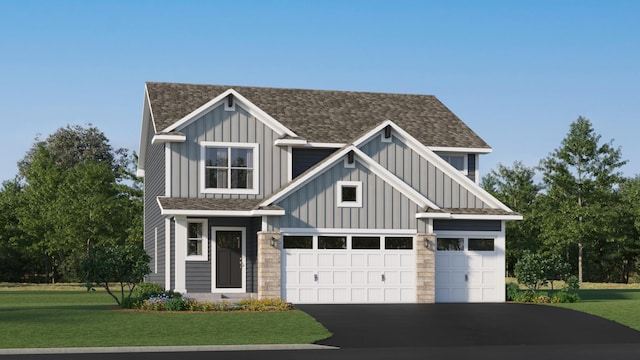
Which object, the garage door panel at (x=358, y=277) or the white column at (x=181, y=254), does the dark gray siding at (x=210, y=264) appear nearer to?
the white column at (x=181, y=254)

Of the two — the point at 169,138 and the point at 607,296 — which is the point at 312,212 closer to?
the point at 169,138

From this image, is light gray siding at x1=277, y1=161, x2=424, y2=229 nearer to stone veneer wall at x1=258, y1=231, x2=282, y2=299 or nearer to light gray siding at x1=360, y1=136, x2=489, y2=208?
stone veneer wall at x1=258, y1=231, x2=282, y2=299

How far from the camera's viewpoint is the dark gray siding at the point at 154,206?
38.4 metres

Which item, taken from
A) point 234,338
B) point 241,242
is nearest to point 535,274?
point 241,242

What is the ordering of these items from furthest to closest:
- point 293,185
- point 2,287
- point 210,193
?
point 2,287 → point 210,193 → point 293,185

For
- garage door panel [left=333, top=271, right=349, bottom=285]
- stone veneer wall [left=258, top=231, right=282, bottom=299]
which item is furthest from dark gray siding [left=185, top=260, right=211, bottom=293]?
garage door panel [left=333, top=271, right=349, bottom=285]

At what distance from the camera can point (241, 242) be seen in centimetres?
3612

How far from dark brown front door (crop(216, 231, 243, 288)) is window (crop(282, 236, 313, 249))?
327 centimetres

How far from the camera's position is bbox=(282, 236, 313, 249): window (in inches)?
1315

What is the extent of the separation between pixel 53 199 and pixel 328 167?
131 ft

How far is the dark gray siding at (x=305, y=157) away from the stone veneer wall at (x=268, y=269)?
5.38 metres

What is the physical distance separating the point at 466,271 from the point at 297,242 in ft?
22.2

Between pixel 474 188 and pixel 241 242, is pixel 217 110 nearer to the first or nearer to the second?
pixel 241 242

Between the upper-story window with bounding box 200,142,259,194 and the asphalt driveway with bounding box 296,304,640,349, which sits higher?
the upper-story window with bounding box 200,142,259,194
